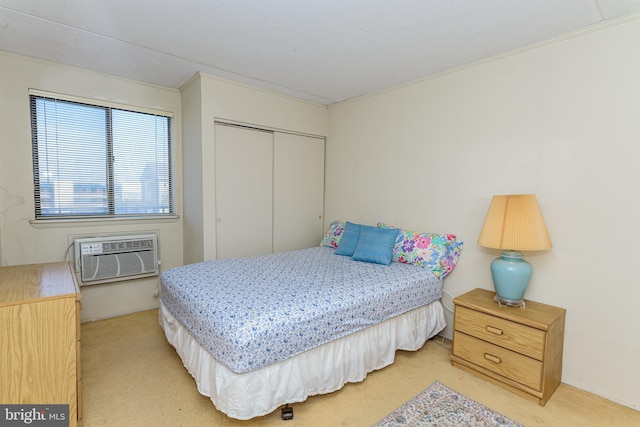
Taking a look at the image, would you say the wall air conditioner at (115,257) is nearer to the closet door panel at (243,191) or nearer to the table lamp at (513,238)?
the closet door panel at (243,191)

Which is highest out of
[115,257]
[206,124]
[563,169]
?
[206,124]

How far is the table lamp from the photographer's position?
205 cm

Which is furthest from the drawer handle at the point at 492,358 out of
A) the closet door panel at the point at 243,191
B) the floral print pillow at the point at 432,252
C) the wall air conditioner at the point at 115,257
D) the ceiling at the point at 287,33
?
the wall air conditioner at the point at 115,257

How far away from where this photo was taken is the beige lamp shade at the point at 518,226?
2.04 metres

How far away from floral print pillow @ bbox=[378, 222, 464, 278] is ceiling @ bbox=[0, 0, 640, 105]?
4.97ft

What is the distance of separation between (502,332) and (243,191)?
2661mm

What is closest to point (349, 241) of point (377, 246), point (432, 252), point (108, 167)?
point (377, 246)

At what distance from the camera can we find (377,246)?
283cm

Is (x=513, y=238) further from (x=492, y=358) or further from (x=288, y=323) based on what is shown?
(x=288, y=323)

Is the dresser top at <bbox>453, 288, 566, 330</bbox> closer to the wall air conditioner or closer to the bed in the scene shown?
the bed

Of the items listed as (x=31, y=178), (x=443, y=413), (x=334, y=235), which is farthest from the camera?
(x=334, y=235)

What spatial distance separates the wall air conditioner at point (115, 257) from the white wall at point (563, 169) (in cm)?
280

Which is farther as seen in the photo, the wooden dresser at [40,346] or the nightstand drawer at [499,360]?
the nightstand drawer at [499,360]

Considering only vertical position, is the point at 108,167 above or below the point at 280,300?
above
